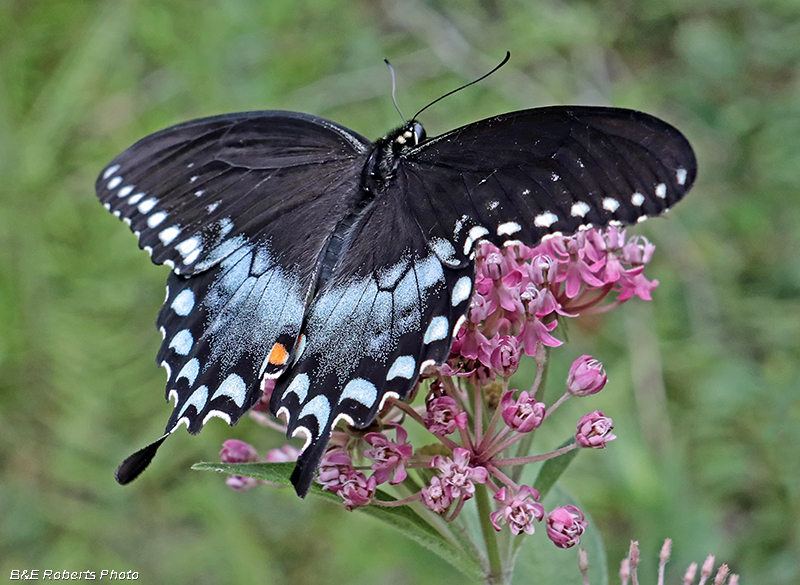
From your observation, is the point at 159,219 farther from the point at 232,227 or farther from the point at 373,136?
the point at 373,136

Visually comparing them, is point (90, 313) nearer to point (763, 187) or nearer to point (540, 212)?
point (540, 212)

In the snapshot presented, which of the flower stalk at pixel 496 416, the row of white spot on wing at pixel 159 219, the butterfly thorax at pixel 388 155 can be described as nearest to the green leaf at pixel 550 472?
the flower stalk at pixel 496 416

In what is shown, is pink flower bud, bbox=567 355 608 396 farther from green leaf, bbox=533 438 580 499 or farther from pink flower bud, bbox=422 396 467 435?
pink flower bud, bbox=422 396 467 435

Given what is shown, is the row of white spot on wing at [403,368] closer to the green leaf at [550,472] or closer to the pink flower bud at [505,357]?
the pink flower bud at [505,357]

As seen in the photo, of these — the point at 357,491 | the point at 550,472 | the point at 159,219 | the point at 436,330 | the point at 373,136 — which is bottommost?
the point at 357,491

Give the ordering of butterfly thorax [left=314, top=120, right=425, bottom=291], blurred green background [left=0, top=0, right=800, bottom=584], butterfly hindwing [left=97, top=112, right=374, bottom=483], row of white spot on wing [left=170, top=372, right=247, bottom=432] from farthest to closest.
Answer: blurred green background [left=0, top=0, right=800, bottom=584], butterfly thorax [left=314, top=120, right=425, bottom=291], butterfly hindwing [left=97, top=112, right=374, bottom=483], row of white spot on wing [left=170, top=372, right=247, bottom=432]

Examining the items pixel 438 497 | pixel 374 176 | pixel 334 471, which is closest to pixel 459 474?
pixel 438 497

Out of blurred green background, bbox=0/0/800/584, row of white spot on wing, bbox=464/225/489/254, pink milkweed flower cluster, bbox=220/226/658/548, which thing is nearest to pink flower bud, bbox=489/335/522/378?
pink milkweed flower cluster, bbox=220/226/658/548
